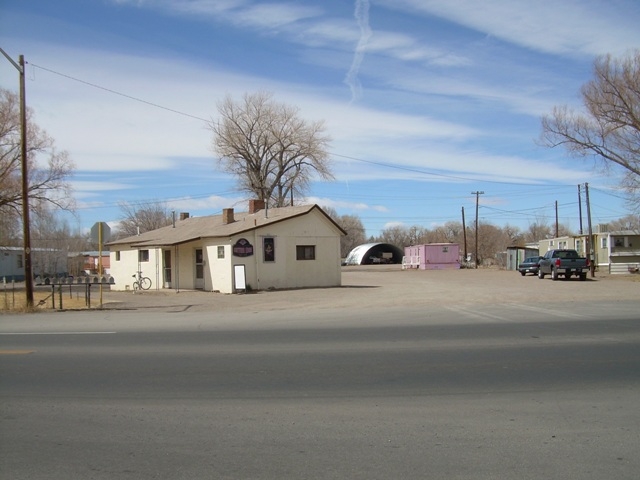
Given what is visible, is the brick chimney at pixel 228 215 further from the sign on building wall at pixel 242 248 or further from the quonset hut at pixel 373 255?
the quonset hut at pixel 373 255

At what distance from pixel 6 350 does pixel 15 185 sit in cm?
3202

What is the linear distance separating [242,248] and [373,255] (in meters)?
58.3

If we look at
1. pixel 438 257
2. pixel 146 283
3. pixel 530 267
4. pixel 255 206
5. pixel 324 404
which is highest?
pixel 255 206

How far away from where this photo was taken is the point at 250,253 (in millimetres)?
28266

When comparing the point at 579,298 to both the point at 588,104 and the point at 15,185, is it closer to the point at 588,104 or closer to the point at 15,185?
the point at 588,104

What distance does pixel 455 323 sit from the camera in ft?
48.2

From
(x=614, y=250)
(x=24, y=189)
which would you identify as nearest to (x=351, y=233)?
(x=614, y=250)

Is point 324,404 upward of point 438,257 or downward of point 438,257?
downward

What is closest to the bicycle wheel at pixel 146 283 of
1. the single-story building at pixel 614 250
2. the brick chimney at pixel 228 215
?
the brick chimney at pixel 228 215

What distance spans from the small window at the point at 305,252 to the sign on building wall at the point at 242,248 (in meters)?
3.00

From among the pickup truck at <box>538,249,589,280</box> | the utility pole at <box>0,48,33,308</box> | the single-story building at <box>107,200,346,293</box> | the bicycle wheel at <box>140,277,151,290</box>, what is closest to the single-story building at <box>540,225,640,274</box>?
the pickup truck at <box>538,249,589,280</box>

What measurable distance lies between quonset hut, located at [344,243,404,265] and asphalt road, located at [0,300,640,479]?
71266 millimetres

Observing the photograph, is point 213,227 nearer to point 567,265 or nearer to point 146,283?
point 146,283

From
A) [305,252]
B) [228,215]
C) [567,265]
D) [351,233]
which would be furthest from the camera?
[351,233]
